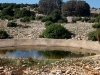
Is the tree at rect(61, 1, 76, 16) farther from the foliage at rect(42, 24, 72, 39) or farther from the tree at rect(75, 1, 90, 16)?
the foliage at rect(42, 24, 72, 39)

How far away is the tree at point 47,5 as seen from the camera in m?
75.6

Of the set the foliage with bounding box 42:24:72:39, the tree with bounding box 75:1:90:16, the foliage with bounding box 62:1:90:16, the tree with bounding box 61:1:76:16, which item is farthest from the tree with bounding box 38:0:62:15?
the foliage with bounding box 42:24:72:39

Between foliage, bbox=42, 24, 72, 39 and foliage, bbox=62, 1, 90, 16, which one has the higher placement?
foliage, bbox=62, 1, 90, 16

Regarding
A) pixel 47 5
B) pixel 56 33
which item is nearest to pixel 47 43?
pixel 56 33

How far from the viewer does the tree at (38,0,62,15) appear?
248ft

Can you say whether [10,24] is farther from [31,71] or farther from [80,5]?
[31,71]

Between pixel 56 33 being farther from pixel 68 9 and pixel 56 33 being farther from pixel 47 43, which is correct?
pixel 68 9

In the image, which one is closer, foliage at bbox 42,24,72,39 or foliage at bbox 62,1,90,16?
foliage at bbox 42,24,72,39

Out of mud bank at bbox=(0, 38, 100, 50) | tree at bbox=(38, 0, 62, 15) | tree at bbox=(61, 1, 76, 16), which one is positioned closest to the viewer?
mud bank at bbox=(0, 38, 100, 50)

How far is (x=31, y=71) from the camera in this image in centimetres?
1381

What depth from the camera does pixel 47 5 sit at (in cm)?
7812

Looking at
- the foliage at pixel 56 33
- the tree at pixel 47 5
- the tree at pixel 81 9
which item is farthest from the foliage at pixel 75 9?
the foliage at pixel 56 33

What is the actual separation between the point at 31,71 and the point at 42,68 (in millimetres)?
820

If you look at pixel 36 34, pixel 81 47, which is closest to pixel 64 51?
pixel 81 47
